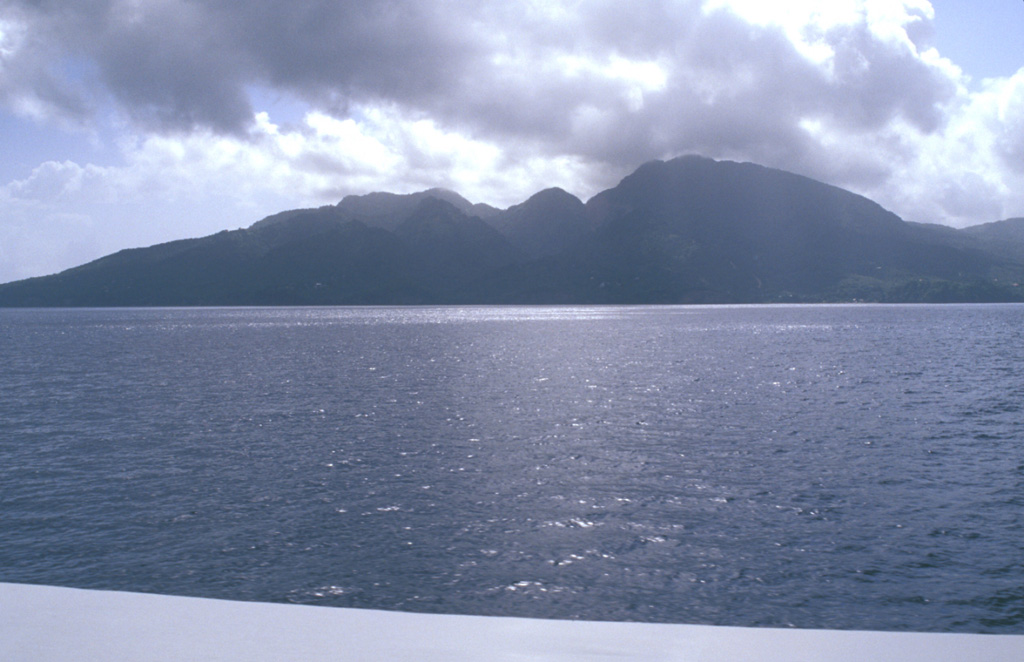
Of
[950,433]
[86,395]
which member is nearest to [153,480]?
[86,395]

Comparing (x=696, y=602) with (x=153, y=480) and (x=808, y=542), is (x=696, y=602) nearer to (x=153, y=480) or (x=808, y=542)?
(x=808, y=542)

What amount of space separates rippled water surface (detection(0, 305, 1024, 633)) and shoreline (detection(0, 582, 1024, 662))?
8.25m

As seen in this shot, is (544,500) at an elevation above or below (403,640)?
below

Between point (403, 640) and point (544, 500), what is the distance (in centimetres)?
1839

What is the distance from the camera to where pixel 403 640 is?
27.2ft

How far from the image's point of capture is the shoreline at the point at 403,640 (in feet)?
25.8

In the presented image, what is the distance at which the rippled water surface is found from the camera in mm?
18078

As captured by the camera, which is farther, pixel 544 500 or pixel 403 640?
pixel 544 500

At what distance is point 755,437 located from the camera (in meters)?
39.1

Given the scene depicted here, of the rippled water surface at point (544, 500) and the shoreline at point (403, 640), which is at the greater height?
the shoreline at point (403, 640)

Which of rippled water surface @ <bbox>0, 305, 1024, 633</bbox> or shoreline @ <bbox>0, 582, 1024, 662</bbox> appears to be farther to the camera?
rippled water surface @ <bbox>0, 305, 1024, 633</bbox>

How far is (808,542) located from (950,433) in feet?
81.0

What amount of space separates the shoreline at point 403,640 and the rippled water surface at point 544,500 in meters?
8.25

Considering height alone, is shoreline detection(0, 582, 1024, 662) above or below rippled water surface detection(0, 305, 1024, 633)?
above
